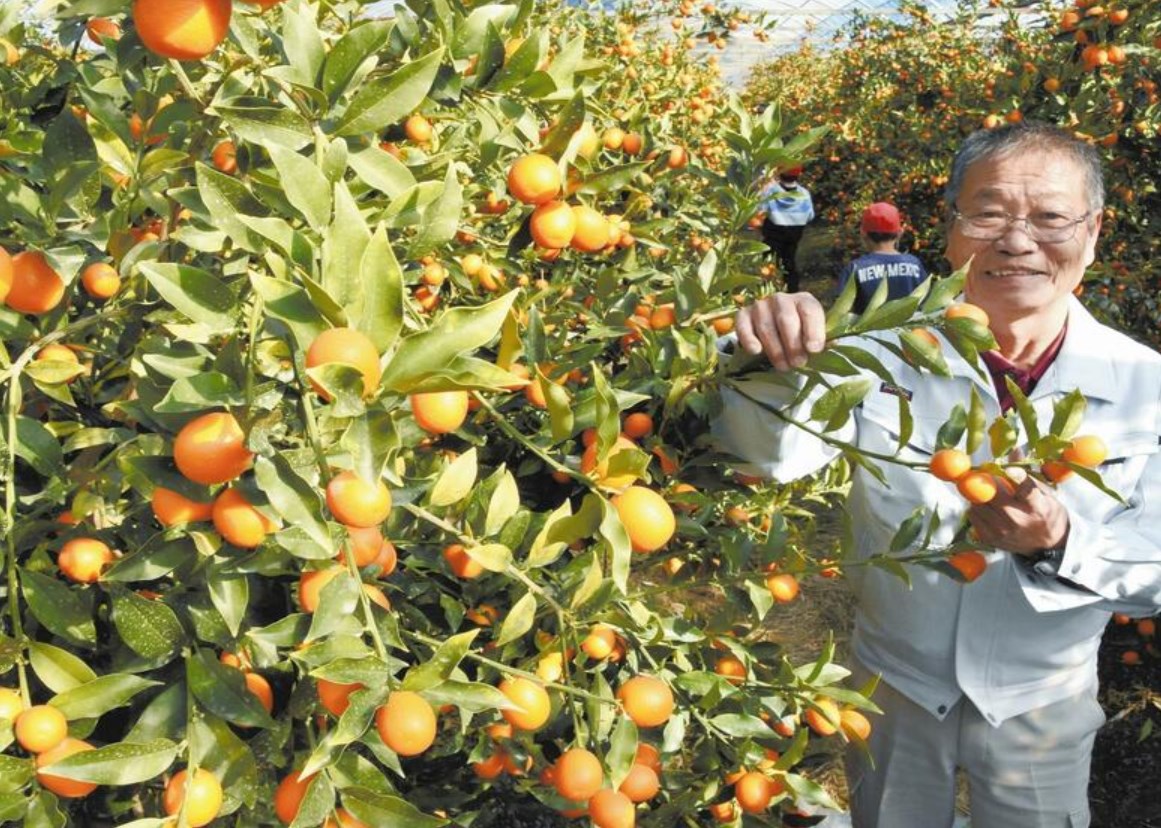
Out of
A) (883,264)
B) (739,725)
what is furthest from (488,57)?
(883,264)

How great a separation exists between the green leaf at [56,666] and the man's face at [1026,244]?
4.25 ft

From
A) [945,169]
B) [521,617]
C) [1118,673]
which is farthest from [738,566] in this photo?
[945,169]

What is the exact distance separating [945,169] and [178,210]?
5435 millimetres

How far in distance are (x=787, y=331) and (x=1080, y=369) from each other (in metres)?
0.73

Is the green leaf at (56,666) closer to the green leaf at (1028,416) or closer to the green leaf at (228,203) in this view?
the green leaf at (228,203)

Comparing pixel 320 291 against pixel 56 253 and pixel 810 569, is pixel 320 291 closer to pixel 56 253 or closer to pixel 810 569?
pixel 56 253

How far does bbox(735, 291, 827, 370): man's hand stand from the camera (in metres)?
1.03

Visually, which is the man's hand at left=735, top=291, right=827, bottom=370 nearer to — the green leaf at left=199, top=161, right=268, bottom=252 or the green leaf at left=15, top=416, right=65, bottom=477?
the green leaf at left=199, top=161, right=268, bottom=252

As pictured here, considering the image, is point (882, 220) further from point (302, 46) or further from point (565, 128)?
point (302, 46)

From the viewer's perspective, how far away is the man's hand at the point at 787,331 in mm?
1034

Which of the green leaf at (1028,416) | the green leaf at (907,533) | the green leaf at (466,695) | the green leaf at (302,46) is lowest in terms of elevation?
the green leaf at (907,533)

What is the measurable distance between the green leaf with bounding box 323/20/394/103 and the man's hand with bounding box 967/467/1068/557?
2.71 ft

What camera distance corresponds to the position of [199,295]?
69cm

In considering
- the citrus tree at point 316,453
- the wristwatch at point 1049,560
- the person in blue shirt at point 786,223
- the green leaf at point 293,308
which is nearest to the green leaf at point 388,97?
the citrus tree at point 316,453
